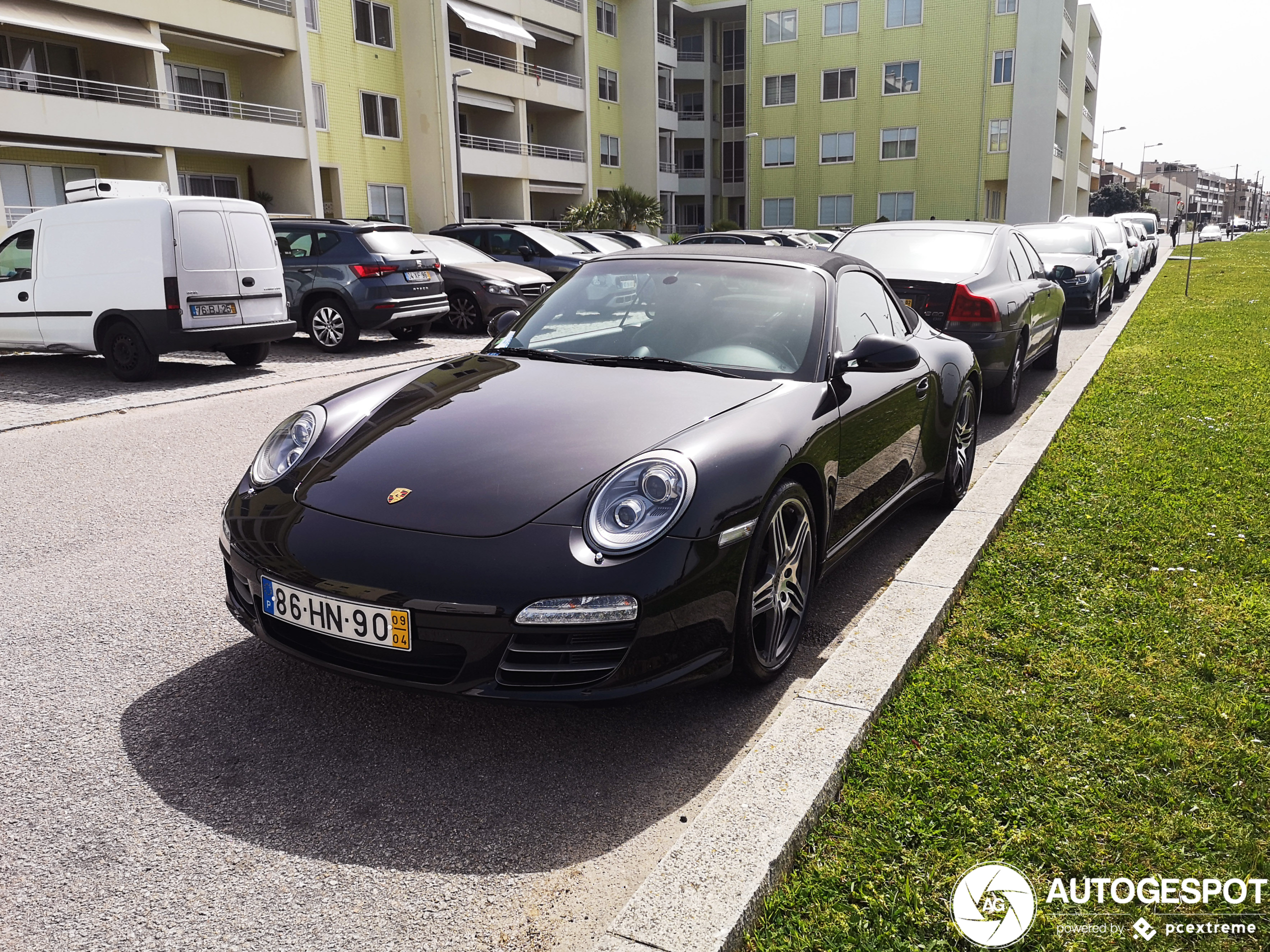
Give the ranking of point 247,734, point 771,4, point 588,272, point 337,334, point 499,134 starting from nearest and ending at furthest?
point 247,734 → point 588,272 → point 337,334 → point 499,134 → point 771,4

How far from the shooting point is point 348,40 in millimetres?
30891

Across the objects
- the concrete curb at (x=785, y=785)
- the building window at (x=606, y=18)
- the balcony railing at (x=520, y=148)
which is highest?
the building window at (x=606, y=18)

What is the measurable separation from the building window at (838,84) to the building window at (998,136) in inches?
276

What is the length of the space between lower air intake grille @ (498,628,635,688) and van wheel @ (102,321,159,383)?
9.60m

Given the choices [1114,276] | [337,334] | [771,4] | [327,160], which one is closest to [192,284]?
[337,334]

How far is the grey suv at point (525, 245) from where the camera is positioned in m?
18.2

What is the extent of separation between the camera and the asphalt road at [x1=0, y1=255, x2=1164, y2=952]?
8.01ft

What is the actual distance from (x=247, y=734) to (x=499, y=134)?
37.4 meters

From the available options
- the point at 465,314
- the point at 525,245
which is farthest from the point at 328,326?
the point at 525,245

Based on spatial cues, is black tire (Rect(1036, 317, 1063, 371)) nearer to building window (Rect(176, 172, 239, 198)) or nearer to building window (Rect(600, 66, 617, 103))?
building window (Rect(176, 172, 239, 198))

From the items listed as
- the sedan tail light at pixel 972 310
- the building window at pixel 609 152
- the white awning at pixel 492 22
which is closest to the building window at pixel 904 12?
the building window at pixel 609 152

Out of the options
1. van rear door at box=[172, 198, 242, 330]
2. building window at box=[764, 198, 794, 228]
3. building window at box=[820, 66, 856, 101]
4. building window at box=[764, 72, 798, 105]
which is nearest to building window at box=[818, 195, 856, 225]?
building window at box=[764, 198, 794, 228]

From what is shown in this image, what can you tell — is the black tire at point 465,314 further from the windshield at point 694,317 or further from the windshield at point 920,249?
the windshield at point 694,317

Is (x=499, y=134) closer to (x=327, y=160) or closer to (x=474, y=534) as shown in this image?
(x=327, y=160)
